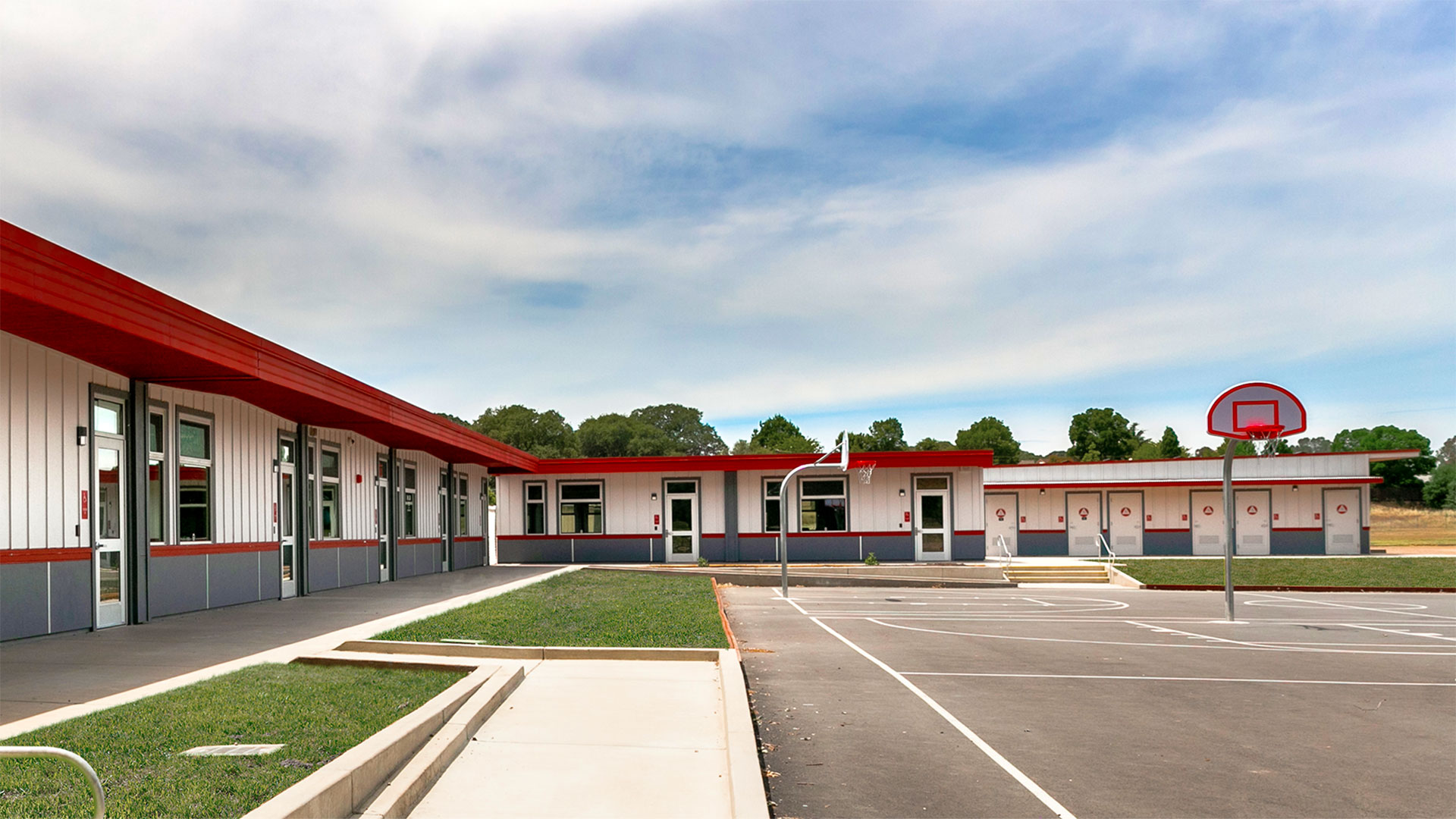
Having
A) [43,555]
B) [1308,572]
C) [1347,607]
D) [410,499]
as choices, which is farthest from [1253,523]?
[43,555]

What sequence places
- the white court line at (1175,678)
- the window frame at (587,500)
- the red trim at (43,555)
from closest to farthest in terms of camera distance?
the white court line at (1175,678) → the red trim at (43,555) → the window frame at (587,500)

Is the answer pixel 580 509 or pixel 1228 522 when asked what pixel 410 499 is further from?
pixel 1228 522

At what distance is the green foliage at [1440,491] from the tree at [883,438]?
45092 millimetres

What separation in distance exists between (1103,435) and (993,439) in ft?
36.3

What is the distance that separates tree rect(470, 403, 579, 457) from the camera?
93.6m

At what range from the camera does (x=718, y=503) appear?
33.3m

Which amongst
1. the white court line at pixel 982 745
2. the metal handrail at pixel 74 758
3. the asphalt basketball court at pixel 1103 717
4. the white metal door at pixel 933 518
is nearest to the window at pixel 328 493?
the asphalt basketball court at pixel 1103 717

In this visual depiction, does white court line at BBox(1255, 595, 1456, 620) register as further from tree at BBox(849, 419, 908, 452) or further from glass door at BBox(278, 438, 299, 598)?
tree at BBox(849, 419, 908, 452)

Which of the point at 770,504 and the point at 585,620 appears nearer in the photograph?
the point at 585,620

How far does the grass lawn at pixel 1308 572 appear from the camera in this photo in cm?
2736

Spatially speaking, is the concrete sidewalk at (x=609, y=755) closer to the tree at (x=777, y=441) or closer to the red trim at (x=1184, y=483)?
the red trim at (x=1184, y=483)

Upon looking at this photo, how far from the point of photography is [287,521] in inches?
749

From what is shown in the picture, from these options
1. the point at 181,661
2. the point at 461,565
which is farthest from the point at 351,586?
the point at 181,661

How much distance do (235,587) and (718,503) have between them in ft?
60.3
